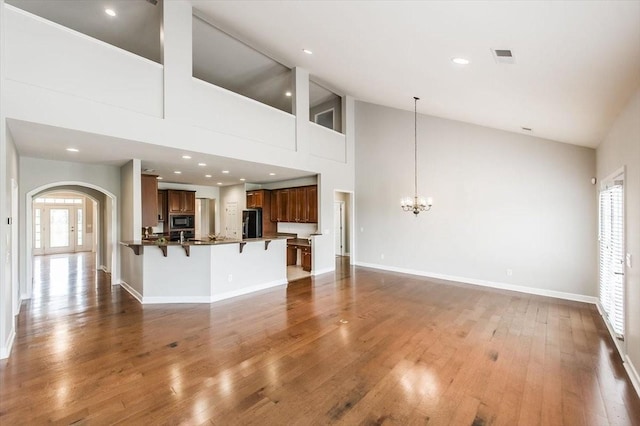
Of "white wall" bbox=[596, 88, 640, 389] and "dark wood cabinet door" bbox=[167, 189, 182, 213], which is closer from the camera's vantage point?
"white wall" bbox=[596, 88, 640, 389]

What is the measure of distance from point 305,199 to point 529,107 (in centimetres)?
525

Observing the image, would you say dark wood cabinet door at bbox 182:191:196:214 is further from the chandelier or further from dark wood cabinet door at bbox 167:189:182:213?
the chandelier

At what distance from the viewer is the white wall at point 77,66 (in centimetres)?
299

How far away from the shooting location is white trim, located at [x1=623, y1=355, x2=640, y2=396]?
8.14 feet

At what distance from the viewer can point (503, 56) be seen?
2680 millimetres

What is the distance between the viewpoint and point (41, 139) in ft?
12.3

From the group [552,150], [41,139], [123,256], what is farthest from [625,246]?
[123,256]

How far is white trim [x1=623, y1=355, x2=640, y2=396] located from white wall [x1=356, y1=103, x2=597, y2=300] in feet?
8.65

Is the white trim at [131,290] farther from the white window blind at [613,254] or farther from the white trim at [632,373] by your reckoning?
the white window blind at [613,254]

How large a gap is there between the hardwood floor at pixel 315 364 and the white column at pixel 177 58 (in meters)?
3.11

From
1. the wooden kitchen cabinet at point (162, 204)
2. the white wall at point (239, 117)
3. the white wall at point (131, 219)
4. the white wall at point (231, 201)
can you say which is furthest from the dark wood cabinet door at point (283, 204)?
the white wall at point (131, 219)

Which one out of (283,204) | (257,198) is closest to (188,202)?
(257,198)

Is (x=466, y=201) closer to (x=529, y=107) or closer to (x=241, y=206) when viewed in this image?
(x=529, y=107)

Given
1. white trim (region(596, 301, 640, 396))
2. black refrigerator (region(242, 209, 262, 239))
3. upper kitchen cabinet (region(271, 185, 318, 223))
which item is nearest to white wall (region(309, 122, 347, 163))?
upper kitchen cabinet (region(271, 185, 318, 223))
